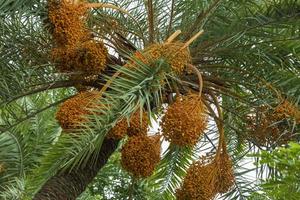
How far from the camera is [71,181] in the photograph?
566cm

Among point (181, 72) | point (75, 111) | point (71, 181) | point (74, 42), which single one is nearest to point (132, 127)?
point (75, 111)

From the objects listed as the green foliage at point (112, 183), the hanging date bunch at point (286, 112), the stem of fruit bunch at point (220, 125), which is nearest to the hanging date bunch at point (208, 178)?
the stem of fruit bunch at point (220, 125)

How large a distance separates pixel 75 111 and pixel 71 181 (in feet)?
3.23

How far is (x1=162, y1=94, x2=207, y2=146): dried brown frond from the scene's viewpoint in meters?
4.71

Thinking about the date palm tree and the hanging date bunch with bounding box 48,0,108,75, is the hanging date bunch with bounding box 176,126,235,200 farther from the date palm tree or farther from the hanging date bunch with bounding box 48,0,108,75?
the hanging date bunch with bounding box 48,0,108,75

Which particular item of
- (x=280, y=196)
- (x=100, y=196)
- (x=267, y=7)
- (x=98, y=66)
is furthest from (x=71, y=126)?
(x=100, y=196)

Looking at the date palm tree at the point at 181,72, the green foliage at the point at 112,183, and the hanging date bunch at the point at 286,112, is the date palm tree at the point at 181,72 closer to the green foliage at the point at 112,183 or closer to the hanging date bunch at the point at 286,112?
the hanging date bunch at the point at 286,112

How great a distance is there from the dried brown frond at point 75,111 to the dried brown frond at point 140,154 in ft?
1.35

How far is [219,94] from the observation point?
19.8 ft

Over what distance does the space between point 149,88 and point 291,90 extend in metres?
1.39

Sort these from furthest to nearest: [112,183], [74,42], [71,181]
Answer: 1. [112,183]
2. [71,181]
3. [74,42]

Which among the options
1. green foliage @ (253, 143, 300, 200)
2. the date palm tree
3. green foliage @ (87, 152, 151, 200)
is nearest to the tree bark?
the date palm tree

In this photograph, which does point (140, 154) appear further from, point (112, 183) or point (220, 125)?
point (112, 183)

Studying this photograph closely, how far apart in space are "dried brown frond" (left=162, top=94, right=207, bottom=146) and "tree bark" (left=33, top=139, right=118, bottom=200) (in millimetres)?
1076
